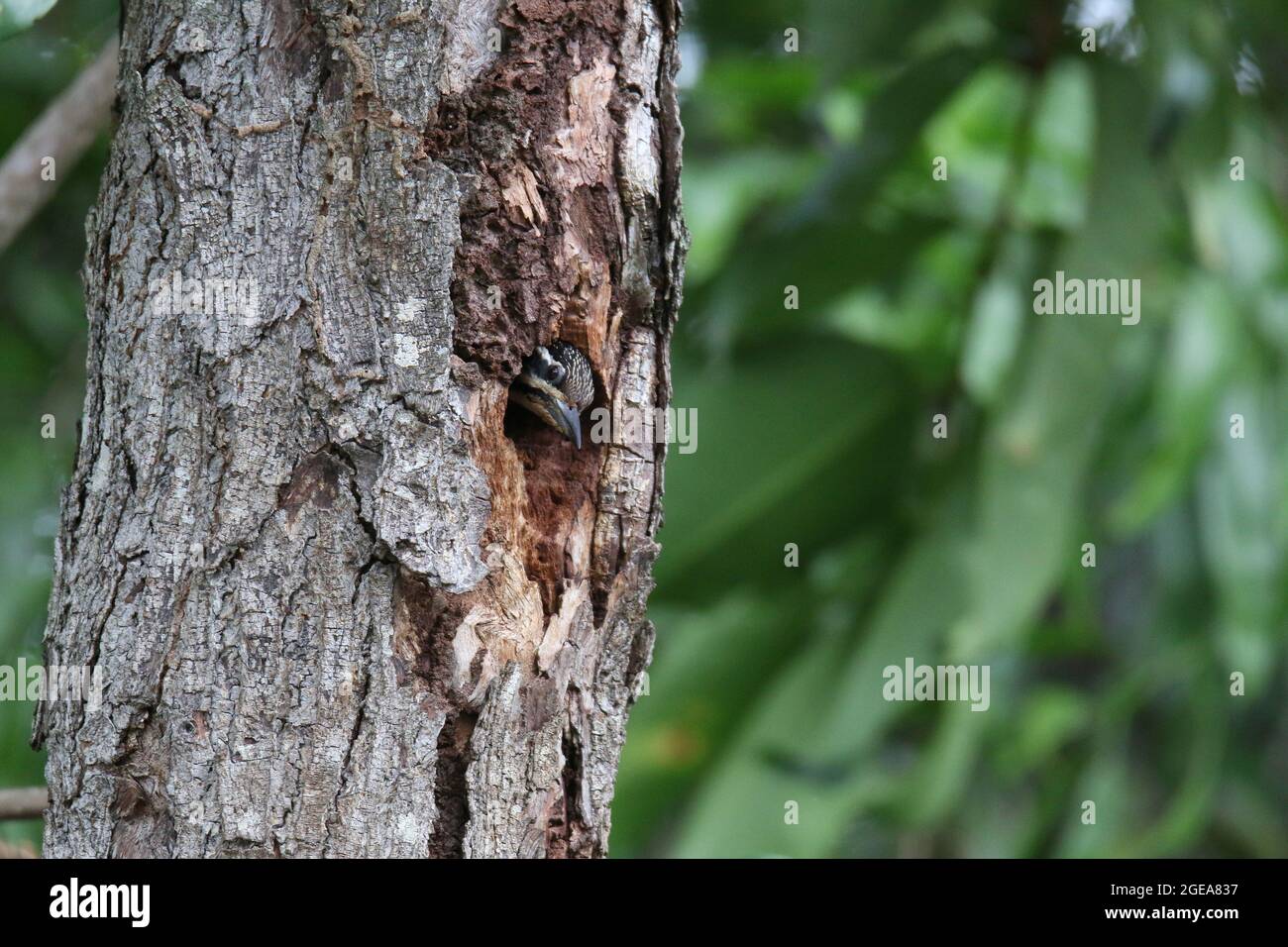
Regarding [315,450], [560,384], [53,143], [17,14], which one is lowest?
[315,450]

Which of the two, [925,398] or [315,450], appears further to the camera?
[925,398]

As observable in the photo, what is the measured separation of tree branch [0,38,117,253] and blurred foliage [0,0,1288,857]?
603 millimetres

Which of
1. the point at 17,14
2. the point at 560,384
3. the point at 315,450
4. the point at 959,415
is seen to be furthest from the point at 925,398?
the point at 17,14

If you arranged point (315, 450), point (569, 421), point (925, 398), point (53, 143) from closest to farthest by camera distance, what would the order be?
point (315, 450), point (569, 421), point (53, 143), point (925, 398)

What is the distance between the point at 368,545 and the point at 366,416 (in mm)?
119

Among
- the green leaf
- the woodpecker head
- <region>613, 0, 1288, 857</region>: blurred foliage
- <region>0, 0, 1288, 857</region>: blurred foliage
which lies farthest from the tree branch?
<region>613, 0, 1288, 857</region>: blurred foliage

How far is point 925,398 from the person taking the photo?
2.95 meters

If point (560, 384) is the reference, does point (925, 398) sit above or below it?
above

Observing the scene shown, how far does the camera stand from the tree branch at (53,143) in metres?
1.94

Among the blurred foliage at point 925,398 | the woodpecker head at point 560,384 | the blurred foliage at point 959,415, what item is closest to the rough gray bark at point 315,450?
the woodpecker head at point 560,384

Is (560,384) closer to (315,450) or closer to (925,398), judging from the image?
(315,450)

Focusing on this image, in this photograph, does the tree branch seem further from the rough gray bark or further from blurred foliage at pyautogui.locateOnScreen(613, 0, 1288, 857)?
blurred foliage at pyautogui.locateOnScreen(613, 0, 1288, 857)

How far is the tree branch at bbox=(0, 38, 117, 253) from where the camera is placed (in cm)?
194

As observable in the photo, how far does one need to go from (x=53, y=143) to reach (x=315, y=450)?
118 centimetres
